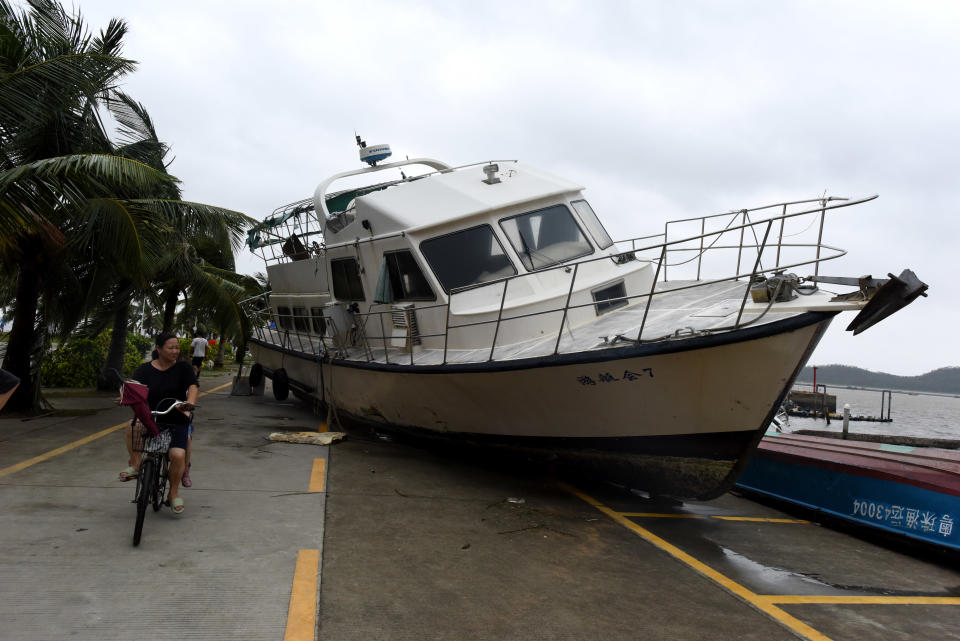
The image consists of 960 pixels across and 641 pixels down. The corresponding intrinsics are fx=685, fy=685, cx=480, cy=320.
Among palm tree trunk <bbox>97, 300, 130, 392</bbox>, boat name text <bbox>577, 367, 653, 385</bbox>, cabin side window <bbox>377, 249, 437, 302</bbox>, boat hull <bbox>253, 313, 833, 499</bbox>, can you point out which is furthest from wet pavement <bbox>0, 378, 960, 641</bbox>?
palm tree trunk <bbox>97, 300, 130, 392</bbox>

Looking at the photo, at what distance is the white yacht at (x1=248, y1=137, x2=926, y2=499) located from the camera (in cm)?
553

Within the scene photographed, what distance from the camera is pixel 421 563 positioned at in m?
4.76

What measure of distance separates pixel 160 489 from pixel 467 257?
13.9ft

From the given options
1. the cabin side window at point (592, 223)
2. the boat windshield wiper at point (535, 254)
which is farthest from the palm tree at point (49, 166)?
the cabin side window at point (592, 223)

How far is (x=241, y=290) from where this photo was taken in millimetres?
17109

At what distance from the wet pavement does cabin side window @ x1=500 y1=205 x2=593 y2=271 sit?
2.65 metres

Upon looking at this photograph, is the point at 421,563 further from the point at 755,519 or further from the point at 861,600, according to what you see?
the point at 755,519

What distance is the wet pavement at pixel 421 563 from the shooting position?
149 inches

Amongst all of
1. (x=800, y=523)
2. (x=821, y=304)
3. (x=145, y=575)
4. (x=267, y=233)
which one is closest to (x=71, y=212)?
(x=267, y=233)

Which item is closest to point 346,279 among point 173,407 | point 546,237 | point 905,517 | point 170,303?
Answer: point 546,237

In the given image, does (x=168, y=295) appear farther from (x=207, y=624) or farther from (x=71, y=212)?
(x=207, y=624)

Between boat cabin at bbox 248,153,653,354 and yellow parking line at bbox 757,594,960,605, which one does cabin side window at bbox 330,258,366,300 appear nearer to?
boat cabin at bbox 248,153,653,354

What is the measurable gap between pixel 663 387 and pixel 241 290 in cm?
1364

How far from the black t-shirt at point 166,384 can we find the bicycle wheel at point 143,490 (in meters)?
0.38
